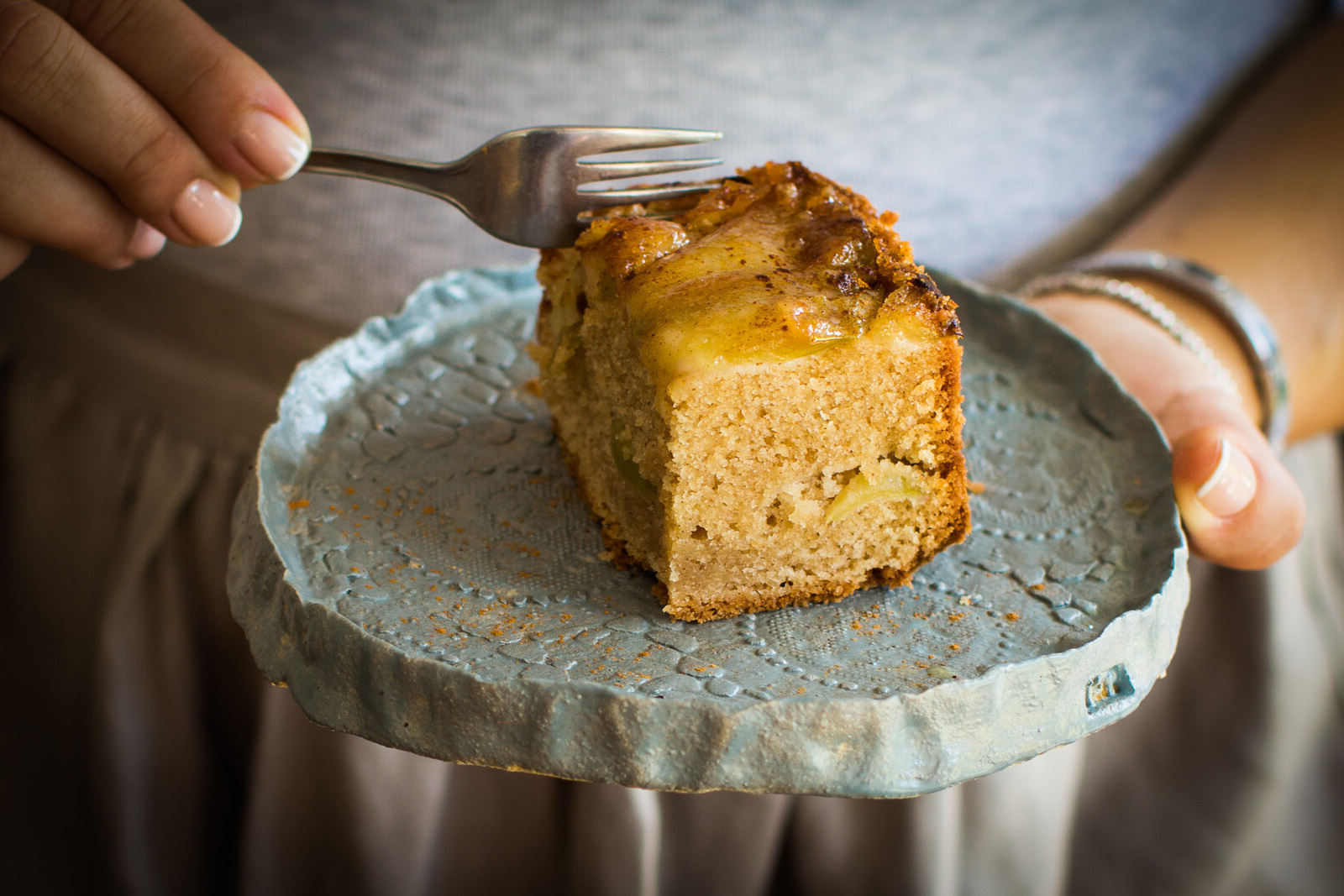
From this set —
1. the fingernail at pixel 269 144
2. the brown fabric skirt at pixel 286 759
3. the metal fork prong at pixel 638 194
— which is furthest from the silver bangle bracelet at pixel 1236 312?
the fingernail at pixel 269 144

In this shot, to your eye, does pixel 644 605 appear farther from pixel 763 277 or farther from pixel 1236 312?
pixel 1236 312

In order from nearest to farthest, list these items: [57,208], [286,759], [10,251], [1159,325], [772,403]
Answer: [772,403] → [57,208] → [10,251] → [286,759] → [1159,325]

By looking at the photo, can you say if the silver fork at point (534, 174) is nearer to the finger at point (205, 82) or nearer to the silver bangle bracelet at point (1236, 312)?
the finger at point (205, 82)

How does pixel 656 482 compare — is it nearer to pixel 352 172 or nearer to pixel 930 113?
pixel 352 172

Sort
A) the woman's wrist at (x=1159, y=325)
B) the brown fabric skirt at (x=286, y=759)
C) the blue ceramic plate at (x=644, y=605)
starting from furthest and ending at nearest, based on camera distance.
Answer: the woman's wrist at (x=1159, y=325) < the brown fabric skirt at (x=286, y=759) < the blue ceramic plate at (x=644, y=605)

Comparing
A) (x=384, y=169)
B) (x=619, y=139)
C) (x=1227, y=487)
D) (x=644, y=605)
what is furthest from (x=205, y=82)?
(x=1227, y=487)

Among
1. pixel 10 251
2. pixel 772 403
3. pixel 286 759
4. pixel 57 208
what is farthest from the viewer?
pixel 286 759

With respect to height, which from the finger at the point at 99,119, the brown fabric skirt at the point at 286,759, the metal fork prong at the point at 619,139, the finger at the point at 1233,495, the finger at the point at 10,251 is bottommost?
the brown fabric skirt at the point at 286,759

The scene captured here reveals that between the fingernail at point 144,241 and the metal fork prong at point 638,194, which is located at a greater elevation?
the metal fork prong at point 638,194

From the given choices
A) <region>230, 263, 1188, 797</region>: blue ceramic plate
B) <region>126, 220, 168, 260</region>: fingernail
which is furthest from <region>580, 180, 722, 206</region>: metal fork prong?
<region>126, 220, 168, 260</region>: fingernail
